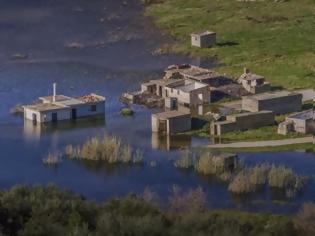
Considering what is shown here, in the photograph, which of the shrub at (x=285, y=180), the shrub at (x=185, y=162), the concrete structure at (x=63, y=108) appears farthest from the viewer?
the concrete structure at (x=63, y=108)

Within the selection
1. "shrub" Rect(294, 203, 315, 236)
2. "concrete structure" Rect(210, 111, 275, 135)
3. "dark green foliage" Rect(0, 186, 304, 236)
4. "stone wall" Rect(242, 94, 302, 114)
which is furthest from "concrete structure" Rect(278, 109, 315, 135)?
"dark green foliage" Rect(0, 186, 304, 236)

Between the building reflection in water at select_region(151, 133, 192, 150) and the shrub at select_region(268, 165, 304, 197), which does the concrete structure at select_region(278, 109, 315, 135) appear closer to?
the building reflection in water at select_region(151, 133, 192, 150)

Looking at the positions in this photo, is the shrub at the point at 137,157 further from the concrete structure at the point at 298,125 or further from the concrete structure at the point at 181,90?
the concrete structure at the point at 181,90

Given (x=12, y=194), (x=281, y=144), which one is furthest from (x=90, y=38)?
(x=12, y=194)

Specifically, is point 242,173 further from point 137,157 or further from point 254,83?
point 254,83

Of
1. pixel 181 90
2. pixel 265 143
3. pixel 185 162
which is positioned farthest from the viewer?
pixel 181 90

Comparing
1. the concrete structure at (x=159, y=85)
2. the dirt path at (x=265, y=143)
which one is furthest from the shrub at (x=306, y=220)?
the concrete structure at (x=159, y=85)

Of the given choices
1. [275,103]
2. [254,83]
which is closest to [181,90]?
[254,83]
